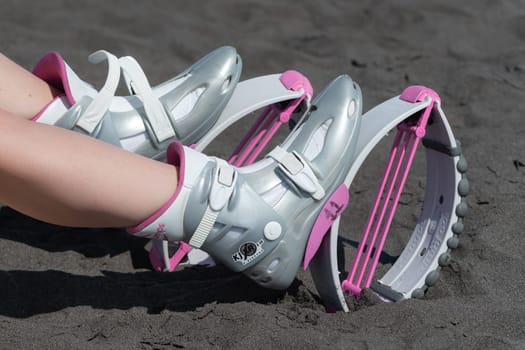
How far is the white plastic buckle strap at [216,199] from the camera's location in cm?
146

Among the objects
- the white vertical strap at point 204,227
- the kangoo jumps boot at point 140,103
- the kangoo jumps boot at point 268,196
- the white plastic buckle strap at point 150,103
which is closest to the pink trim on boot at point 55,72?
the kangoo jumps boot at point 140,103

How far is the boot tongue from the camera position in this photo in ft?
5.83

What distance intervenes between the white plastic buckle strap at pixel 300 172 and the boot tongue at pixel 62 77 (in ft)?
1.61

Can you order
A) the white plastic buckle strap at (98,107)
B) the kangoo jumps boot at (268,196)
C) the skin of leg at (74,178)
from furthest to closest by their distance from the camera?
the white plastic buckle strap at (98,107) < the kangoo jumps boot at (268,196) < the skin of leg at (74,178)

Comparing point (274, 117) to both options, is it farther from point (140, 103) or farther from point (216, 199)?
point (216, 199)

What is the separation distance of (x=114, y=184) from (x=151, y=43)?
2.03 meters

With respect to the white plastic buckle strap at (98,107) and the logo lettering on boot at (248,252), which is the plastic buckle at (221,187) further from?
the white plastic buckle strap at (98,107)

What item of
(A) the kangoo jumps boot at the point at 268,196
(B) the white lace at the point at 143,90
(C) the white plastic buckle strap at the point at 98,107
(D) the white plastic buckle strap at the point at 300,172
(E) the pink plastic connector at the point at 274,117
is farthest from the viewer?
(E) the pink plastic connector at the point at 274,117

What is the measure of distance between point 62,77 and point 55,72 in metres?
0.08

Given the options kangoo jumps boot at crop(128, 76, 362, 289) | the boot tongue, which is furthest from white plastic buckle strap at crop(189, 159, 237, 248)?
the boot tongue

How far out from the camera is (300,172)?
1.61 metres

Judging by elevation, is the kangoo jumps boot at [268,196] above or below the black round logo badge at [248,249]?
above

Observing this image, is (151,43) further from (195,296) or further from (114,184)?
(114,184)

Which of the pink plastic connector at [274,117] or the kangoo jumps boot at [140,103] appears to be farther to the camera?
the pink plastic connector at [274,117]
